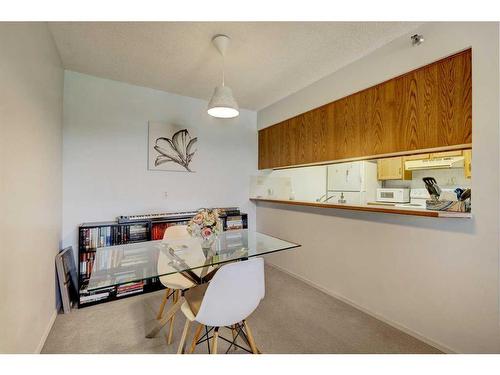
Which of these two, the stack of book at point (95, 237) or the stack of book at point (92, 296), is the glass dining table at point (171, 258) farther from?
the stack of book at point (92, 296)

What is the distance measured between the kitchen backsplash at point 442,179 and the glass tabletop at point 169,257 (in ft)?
8.77

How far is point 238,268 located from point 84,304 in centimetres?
206

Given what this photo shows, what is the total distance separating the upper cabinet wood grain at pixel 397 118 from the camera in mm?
1631

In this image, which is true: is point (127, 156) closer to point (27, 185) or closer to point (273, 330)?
point (27, 185)

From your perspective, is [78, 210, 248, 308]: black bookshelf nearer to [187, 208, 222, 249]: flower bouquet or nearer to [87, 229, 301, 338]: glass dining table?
[87, 229, 301, 338]: glass dining table

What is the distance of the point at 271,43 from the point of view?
2051mm

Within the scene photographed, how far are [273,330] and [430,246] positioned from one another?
1419 mm

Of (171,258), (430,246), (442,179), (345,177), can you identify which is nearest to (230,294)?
(171,258)

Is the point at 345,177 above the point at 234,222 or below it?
above

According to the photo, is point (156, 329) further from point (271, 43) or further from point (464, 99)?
point (464, 99)

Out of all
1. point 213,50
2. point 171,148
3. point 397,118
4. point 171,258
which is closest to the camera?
point 171,258

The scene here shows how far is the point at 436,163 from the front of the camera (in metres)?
2.95

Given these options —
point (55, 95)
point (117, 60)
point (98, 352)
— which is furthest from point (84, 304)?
point (117, 60)

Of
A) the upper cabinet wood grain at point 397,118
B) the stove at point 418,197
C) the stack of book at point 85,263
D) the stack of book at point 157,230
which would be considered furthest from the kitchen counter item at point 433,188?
the stack of book at point 85,263
